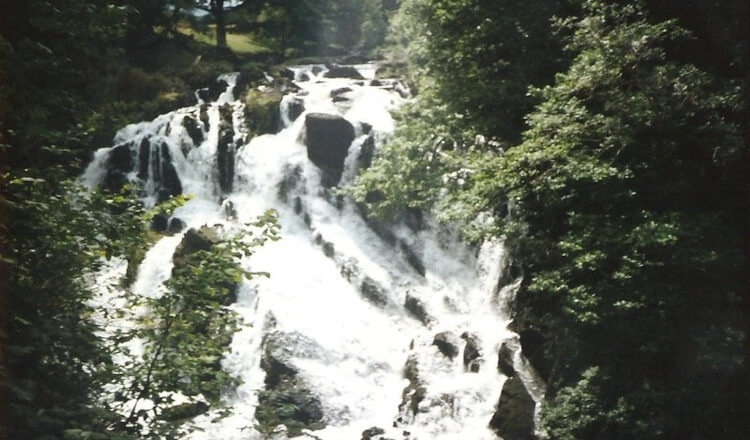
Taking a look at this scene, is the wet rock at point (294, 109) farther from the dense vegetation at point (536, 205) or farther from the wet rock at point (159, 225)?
the wet rock at point (159, 225)

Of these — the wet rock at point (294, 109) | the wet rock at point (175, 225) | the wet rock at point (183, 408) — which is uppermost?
the wet rock at point (294, 109)

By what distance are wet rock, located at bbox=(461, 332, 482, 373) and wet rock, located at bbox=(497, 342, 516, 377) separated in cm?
53

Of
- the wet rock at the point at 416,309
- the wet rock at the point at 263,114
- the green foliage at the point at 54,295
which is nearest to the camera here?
the green foliage at the point at 54,295

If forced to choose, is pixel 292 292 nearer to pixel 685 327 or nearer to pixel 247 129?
pixel 247 129

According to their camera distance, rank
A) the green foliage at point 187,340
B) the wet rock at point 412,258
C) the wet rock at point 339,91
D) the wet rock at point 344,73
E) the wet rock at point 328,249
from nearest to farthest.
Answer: the green foliage at point 187,340, the wet rock at point 412,258, the wet rock at point 328,249, the wet rock at point 339,91, the wet rock at point 344,73

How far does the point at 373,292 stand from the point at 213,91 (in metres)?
14.5

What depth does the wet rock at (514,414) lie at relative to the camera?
436 inches

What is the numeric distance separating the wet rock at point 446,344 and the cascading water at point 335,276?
26 mm

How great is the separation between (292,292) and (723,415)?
11135 millimetres

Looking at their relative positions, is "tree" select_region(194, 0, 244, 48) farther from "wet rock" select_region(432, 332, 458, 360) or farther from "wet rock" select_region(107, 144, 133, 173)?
"wet rock" select_region(432, 332, 458, 360)

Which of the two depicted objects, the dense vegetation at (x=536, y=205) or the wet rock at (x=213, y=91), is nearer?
the dense vegetation at (x=536, y=205)

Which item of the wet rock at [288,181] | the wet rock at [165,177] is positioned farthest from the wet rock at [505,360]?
the wet rock at [165,177]

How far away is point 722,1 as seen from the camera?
33.9ft

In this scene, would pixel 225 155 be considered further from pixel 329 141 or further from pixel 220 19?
pixel 220 19
